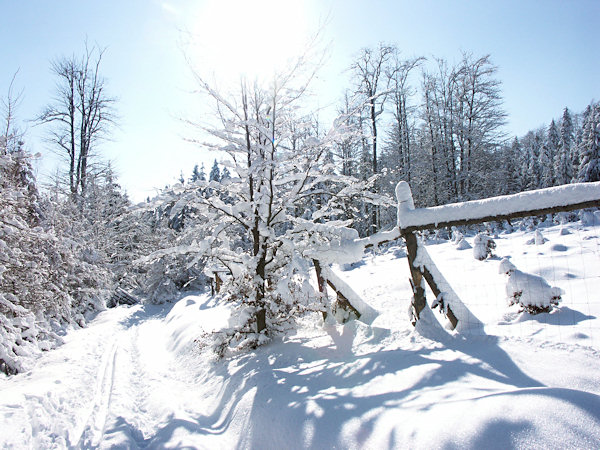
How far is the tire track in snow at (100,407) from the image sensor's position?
388 cm

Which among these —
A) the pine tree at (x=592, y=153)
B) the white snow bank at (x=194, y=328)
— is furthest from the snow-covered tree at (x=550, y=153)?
the white snow bank at (x=194, y=328)

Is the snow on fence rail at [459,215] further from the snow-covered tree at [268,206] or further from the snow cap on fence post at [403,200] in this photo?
the snow-covered tree at [268,206]

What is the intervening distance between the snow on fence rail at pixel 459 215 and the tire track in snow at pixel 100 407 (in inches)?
178

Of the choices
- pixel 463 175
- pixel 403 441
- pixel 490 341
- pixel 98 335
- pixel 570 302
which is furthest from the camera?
pixel 463 175

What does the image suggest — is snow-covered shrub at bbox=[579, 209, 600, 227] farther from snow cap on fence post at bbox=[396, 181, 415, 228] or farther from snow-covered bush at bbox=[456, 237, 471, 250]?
snow cap on fence post at bbox=[396, 181, 415, 228]

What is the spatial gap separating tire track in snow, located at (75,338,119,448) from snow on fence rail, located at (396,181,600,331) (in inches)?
178

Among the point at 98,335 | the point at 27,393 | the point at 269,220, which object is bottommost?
the point at 98,335

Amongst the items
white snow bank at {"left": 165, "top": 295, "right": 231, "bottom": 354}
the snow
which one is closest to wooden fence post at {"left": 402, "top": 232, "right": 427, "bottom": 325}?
the snow

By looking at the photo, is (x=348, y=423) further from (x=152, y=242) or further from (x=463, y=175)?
(x=152, y=242)

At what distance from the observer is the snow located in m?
3.35

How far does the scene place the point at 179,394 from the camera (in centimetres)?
509

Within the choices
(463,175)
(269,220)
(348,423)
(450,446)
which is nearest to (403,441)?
(450,446)

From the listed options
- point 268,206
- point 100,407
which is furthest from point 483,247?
point 100,407

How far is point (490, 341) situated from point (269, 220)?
354 cm
